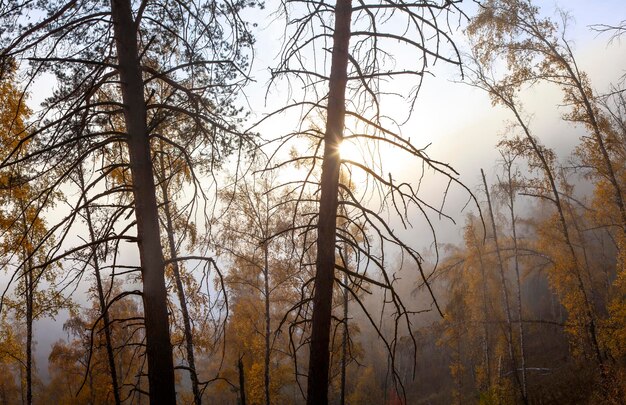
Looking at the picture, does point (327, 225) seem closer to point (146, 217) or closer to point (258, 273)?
point (146, 217)

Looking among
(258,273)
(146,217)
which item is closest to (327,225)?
Answer: (146,217)

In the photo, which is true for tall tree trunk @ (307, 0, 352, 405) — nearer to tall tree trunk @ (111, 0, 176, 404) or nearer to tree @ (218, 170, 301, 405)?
tall tree trunk @ (111, 0, 176, 404)

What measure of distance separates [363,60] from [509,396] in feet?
63.5

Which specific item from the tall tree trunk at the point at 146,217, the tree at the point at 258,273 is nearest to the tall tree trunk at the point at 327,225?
the tall tree trunk at the point at 146,217

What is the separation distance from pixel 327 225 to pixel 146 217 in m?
1.55

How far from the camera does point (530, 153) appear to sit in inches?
483

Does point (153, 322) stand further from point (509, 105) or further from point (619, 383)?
point (619, 383)

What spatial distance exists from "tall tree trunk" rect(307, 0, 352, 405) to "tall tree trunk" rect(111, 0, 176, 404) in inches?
49.3

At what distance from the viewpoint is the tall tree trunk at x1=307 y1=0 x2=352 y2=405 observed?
9.14ft

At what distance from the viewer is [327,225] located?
281 centimetres

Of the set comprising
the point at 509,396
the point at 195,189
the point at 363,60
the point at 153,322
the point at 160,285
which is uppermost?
the point at 363,60

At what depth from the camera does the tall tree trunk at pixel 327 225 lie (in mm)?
2785

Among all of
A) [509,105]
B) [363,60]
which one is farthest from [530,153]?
[363,60]

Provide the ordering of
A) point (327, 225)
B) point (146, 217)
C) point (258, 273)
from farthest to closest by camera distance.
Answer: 1. point (258, 273)
2. point (146, 217)
3. point (327, 225)
